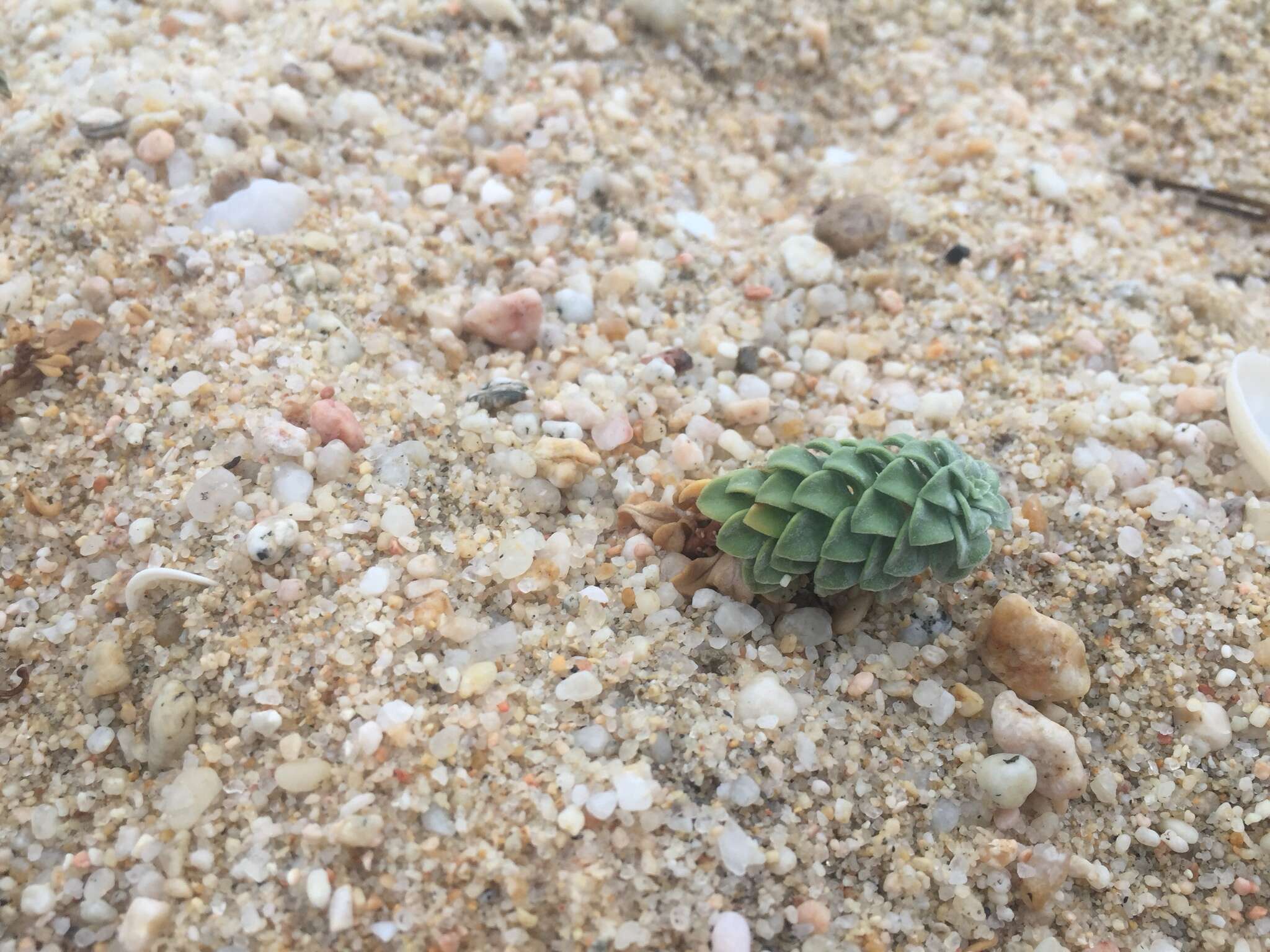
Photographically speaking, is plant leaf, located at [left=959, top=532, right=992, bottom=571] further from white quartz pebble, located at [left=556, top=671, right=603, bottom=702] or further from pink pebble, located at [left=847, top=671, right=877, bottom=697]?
white quartz pebble, located at [left=556, top=671, right=603, bottom=702]

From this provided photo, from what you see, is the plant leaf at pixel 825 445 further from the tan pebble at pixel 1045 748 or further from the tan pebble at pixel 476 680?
the tan pebble at pixel 476 680

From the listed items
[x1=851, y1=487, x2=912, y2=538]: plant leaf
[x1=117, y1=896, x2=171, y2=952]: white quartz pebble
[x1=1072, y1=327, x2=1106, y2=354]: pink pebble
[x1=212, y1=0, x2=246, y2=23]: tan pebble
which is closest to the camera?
[x1=117, y1=896, x2=171, y2=952]: white quartz pebble

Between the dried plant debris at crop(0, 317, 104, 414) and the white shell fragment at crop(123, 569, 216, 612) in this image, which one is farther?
the dried plant debris at crop(0, 317, 104, 414)

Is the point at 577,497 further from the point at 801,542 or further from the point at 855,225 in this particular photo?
the point at 855,225

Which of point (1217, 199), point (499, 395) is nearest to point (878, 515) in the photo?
point (499, 395)

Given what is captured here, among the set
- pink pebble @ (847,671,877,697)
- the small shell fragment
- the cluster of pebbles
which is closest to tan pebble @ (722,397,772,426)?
the cluster of pebbles

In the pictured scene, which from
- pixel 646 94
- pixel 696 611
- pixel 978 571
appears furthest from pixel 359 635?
pixel 646 94

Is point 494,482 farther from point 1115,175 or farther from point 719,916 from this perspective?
point 1115,175
